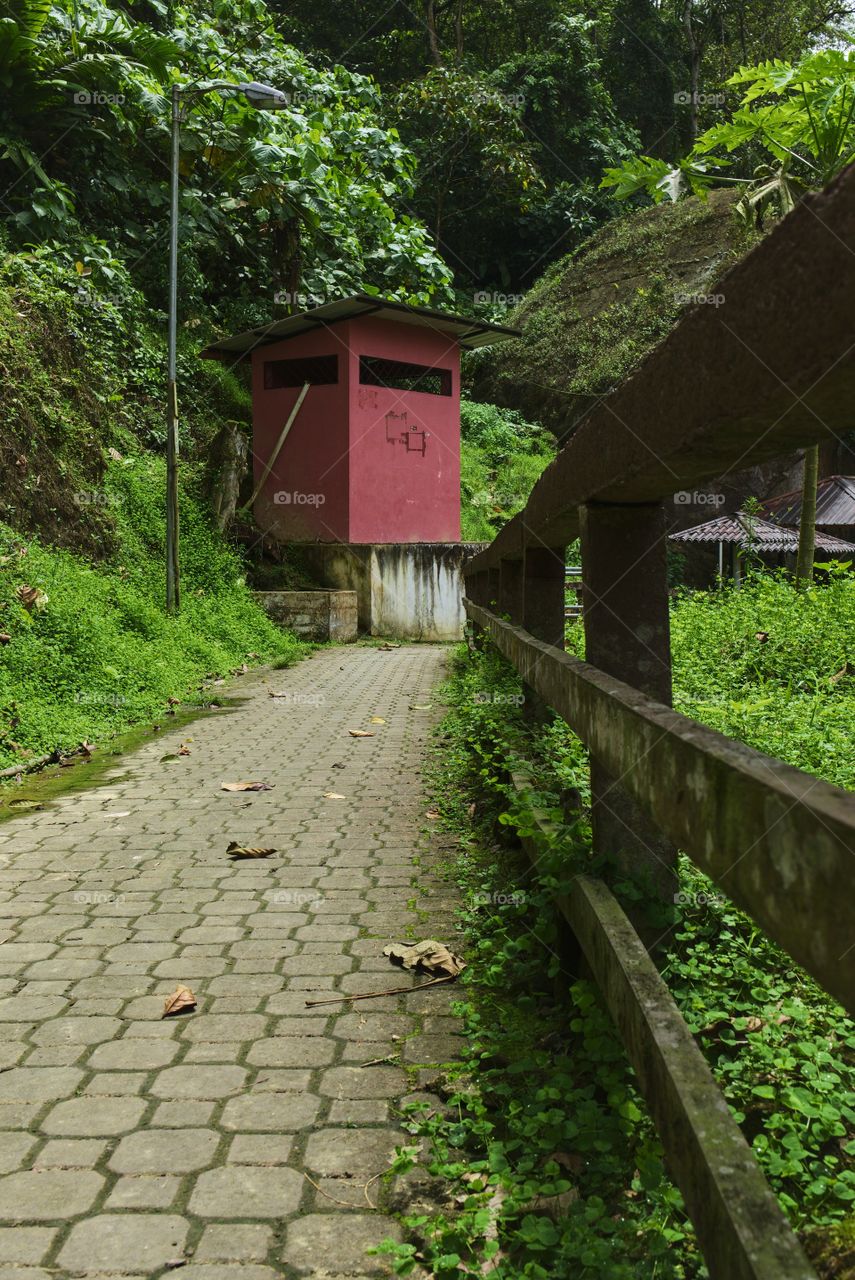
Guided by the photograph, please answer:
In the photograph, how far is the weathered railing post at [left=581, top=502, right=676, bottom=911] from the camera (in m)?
2.74

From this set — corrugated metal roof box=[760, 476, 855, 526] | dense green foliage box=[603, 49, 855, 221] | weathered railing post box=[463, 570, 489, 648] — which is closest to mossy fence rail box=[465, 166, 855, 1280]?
dense green foliage box=[603, 49, 855, 221]

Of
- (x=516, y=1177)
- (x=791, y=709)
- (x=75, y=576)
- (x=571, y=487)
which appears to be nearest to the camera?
(x=516, y=1177)

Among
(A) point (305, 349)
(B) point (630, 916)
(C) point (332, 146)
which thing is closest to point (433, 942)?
(B) point (630, 916)

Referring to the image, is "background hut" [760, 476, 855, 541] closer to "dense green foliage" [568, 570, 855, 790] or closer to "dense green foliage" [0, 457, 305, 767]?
"dense green foliage" [0, 457, 305, 767]

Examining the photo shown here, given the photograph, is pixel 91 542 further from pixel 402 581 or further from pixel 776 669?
pixel 776 669

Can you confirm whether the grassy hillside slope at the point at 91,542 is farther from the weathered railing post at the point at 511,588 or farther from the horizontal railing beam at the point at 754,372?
the horizontal railing beam at the point at 754,372

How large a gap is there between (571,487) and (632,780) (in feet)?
4.22

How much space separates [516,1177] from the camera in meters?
2.15

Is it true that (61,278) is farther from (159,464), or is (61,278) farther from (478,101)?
(478,101)

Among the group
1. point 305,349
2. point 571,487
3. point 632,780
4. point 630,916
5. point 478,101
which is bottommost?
point 630,916

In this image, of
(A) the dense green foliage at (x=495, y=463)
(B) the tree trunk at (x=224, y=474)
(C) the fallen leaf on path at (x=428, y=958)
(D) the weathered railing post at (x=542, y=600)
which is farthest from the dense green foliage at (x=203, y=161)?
(C) the fallen leaf on path at (x=428, y=958)

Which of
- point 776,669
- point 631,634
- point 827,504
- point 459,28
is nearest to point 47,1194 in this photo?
point 631,634

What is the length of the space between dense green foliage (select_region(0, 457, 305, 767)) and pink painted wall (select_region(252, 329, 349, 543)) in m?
2.50

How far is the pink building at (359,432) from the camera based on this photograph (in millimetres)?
17938
